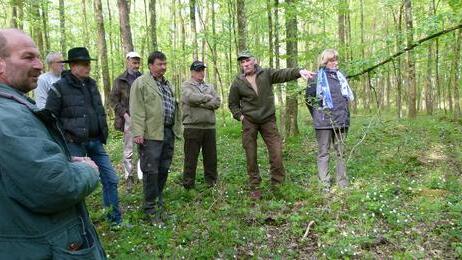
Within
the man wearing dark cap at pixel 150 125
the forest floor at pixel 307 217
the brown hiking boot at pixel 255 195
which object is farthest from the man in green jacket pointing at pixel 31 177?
the brown hiking boot at pixel 255 195

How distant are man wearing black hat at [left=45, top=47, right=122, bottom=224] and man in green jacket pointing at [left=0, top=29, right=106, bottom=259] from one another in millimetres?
3213

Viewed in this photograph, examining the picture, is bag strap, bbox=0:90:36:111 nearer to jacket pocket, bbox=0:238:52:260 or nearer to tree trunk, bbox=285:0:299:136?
jacket pocket, bbox=0:238:52:260

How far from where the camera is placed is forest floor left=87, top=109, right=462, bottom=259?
5223 millimetres

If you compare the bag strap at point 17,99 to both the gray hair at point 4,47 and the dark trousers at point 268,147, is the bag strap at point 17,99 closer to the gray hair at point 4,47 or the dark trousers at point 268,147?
the gray hair at point 4,47

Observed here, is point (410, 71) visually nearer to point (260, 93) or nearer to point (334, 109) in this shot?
point (334, 109)

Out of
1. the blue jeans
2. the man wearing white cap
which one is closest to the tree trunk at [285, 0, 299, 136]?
the man wearing white cap

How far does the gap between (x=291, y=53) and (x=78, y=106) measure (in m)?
7.99

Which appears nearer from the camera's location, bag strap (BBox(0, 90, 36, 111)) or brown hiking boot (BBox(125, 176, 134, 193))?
bag strap (BBox(0, 90, 36, 111))

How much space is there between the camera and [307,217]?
6.18 meters

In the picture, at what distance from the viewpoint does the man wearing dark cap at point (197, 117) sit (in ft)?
25.3

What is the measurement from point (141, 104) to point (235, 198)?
2.44 metres

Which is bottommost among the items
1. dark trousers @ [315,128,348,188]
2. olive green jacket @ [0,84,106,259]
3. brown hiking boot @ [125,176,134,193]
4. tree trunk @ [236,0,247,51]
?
brown hiking boot @ [125,176,134,193]

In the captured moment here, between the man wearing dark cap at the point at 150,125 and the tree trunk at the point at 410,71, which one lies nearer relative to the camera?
the man wearing dark cap at the point at 150,125

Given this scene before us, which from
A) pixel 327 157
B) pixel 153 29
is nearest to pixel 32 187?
pixel 327 157
